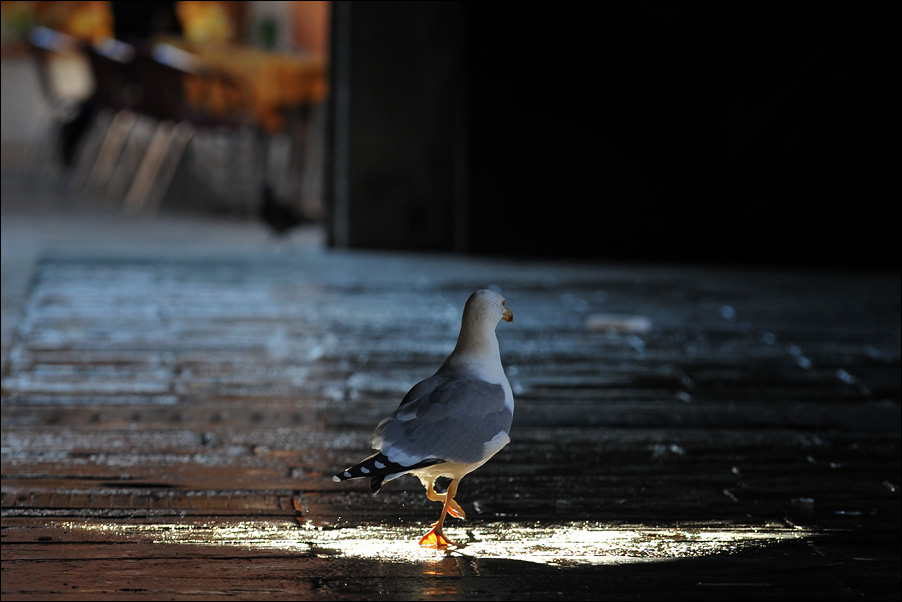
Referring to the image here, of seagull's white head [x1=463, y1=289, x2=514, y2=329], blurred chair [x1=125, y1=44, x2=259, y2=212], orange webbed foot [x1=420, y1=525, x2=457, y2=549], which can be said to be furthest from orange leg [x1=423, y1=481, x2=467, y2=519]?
blurred chair [x1=125, y1=44, x2=259, y2=212]

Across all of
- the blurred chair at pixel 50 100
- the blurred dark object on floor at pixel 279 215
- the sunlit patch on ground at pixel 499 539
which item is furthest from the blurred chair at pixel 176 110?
the sunlit patch on ground at pixel 499 539

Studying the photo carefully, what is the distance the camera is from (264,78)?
11.6 meters

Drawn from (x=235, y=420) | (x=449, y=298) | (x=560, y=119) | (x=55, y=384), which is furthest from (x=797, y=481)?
(x=560, y=119)

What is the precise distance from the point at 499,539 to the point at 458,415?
517 millimetres

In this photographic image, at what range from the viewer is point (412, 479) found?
3479mm

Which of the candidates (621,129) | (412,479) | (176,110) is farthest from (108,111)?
(412,479)

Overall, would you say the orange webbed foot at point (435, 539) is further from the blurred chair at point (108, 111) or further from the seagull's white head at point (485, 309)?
the blurred chair at point (108, 111)

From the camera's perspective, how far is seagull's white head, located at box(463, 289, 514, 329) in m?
2.50

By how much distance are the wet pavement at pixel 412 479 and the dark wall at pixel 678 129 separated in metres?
0.84

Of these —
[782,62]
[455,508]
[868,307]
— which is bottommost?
[868,307]

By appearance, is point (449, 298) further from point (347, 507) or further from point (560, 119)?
point (347, 507)

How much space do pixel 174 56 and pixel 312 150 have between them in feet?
4.74

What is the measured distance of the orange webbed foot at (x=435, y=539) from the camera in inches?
109

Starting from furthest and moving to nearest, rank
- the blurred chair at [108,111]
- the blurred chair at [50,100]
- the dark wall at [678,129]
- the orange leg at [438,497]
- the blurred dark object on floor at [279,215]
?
the blurred chair at [50,100]
the blurred chair at [108,111]
the blurred dark object on floor at [279,215]
the dark wall at [678,129]
the orange leg at [438,497]
